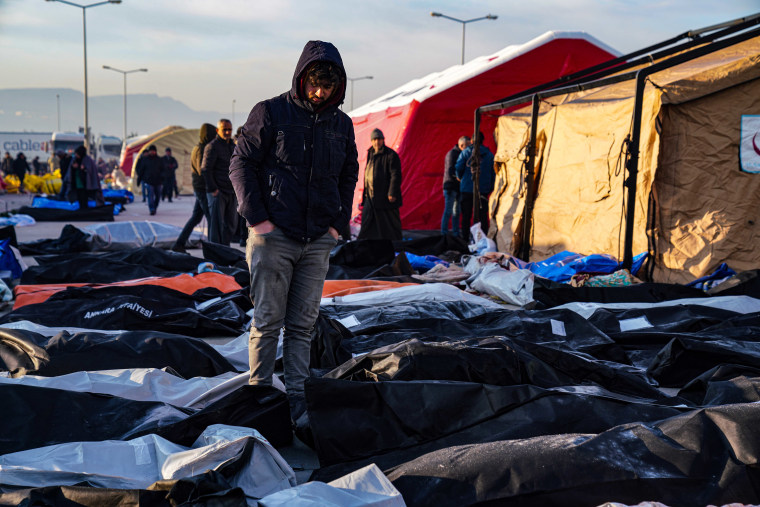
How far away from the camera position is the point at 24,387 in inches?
136

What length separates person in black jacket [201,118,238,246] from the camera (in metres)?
10.4

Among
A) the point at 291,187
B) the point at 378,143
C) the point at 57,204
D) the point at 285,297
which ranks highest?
the point at 378,143

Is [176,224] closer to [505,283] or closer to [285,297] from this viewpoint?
[505,283]

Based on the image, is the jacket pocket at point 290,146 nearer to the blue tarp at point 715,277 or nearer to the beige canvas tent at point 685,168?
the blue tarp at point 715,277

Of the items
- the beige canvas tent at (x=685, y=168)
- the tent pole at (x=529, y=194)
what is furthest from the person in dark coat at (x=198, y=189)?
the beige canvas tent at (x=685, y=168)

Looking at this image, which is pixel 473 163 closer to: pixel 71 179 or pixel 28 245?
pixel 28 245

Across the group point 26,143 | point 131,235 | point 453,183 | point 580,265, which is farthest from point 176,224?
point 26,143

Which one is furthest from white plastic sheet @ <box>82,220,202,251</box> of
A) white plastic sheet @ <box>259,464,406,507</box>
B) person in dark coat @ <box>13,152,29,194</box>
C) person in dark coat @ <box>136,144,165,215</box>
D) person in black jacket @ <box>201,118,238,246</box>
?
person in dark coat @ <box>13,152,29,194</box>

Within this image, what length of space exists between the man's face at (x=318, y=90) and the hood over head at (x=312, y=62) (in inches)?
1.6

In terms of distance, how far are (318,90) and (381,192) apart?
7430 mm

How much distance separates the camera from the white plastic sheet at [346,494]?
246 centimetres

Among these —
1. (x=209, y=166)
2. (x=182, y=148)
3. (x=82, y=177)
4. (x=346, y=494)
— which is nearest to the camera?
(x=346, y=494)

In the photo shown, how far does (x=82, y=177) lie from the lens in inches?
663

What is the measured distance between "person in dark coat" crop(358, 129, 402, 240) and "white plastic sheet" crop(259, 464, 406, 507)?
8519 mm
